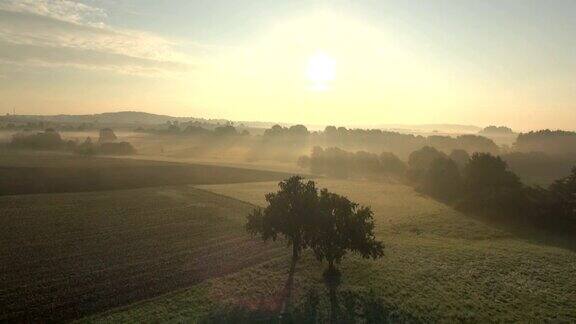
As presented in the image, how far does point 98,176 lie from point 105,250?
180ft

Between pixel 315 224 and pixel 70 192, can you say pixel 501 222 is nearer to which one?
pixel 315 224

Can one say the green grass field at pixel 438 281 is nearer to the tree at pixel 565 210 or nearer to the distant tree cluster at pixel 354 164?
the tree at pixel 565 210

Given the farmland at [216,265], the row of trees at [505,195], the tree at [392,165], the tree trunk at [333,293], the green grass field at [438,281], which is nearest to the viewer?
the tree trunk at [333,293]

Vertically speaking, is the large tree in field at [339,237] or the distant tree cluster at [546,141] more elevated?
the distant tree cluster at [546,141]

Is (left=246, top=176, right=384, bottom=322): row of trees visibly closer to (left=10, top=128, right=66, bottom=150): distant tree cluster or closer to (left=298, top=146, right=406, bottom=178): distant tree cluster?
(left=298, top=146, right=406, bottom=178): distant tree cluster

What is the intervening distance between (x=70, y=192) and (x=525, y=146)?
190567mm

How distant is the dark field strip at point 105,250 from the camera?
93.2ft

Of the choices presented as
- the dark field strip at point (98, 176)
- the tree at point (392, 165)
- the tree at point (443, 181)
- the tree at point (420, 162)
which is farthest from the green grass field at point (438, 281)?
the tree at point (392, 165)

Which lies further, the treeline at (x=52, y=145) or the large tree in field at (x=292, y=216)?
the treeline at (x=52, y=145)

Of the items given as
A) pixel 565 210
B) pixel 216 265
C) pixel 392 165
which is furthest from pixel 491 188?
pixel 216 265

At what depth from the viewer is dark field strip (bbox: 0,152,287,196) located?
2833 inches

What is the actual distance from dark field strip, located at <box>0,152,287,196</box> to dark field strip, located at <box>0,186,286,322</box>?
1085cm

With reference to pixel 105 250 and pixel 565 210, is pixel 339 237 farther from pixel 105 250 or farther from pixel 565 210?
pixel 565 210

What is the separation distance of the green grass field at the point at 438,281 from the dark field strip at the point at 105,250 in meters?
2.51
